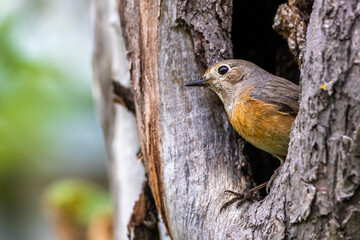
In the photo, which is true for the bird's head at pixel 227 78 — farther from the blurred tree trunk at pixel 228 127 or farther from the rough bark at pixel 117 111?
the rough bark at pixel 117 111

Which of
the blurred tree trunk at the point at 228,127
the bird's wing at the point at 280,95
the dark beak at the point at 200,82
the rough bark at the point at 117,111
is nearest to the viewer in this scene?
the blurred tree trunk at the point at 228,127

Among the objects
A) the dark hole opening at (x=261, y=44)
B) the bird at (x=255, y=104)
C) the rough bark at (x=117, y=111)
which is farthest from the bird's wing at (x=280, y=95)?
the rough bark at (x=117, y=111)

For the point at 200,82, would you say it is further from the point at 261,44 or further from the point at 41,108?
the point at 41,108

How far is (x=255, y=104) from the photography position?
365 centimetres

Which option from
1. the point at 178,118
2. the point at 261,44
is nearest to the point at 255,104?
the point at 178,118

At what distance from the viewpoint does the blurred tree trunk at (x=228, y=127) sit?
2418 mm

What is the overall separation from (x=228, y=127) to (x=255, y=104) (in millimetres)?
309

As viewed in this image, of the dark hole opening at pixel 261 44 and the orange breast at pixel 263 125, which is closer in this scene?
the orange breast at pixel 263 125

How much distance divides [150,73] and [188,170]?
84 centimetres

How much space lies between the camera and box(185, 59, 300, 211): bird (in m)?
3.52

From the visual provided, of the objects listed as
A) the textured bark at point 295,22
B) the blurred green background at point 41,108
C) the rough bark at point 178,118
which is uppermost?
the textured bark at point 295,22

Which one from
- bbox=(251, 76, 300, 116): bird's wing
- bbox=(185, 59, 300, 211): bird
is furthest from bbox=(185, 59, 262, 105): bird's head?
bbox=(251, 76, 300, 116): bird's wing

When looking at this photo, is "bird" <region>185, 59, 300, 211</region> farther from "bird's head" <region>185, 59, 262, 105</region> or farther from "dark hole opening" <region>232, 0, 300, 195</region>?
"dark hole opening" <region>232, 0, 300, 195</region>

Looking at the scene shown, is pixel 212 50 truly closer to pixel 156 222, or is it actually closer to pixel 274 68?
pixel 274 68
